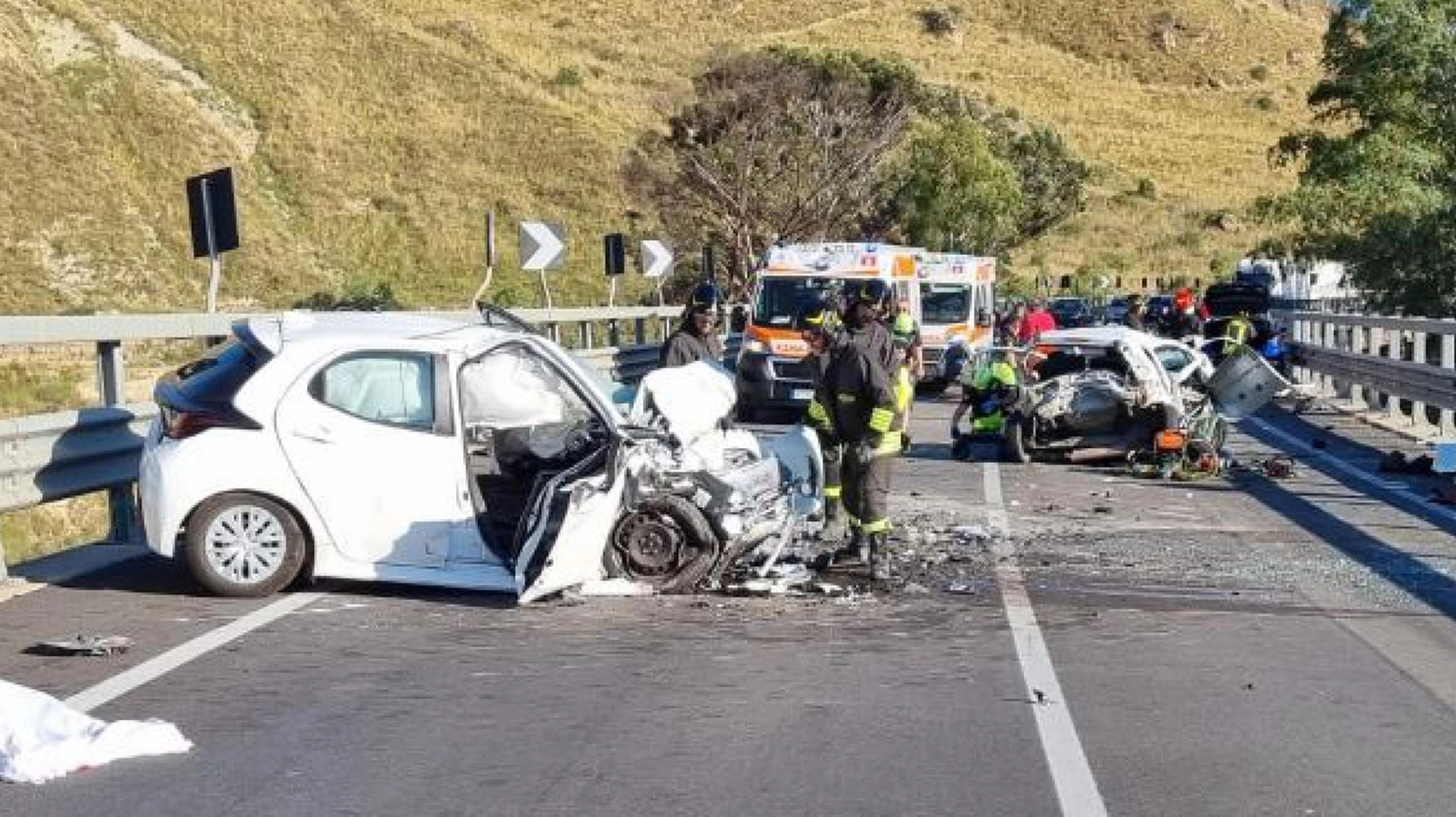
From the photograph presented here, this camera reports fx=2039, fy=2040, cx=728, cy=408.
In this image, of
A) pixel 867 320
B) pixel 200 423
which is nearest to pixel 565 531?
pixel 200 423

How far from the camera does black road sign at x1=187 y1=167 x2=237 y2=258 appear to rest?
15719 millimetres

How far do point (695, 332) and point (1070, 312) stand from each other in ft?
103

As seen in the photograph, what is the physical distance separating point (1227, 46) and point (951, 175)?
69336 millimetres

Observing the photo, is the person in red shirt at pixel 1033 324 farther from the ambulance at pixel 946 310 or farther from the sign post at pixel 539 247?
the sign post at pixel 539 247

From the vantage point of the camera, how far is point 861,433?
12.1 metres

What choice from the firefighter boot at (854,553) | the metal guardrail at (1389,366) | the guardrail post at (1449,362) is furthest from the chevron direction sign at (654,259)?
the firefighter boot at (854,553)

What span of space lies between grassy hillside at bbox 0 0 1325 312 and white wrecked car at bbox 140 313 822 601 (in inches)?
1201

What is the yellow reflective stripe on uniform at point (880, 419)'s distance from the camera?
39.0ft

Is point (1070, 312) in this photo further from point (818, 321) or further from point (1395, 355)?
point (818, 321)

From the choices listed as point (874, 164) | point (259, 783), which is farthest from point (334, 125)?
point (259, 783)

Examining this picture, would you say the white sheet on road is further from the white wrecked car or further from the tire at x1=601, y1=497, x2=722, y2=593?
the tire at x1=601, y1=497, x2=722, y2=593

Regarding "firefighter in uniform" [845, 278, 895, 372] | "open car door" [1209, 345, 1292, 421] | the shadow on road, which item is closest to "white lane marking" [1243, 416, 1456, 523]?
the shadow on road

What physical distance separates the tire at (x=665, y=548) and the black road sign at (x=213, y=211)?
607 centimetres

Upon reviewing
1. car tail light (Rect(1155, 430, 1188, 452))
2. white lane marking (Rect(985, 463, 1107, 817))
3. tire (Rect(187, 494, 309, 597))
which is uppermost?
tire (Rect(187, 494, 309, 597))
